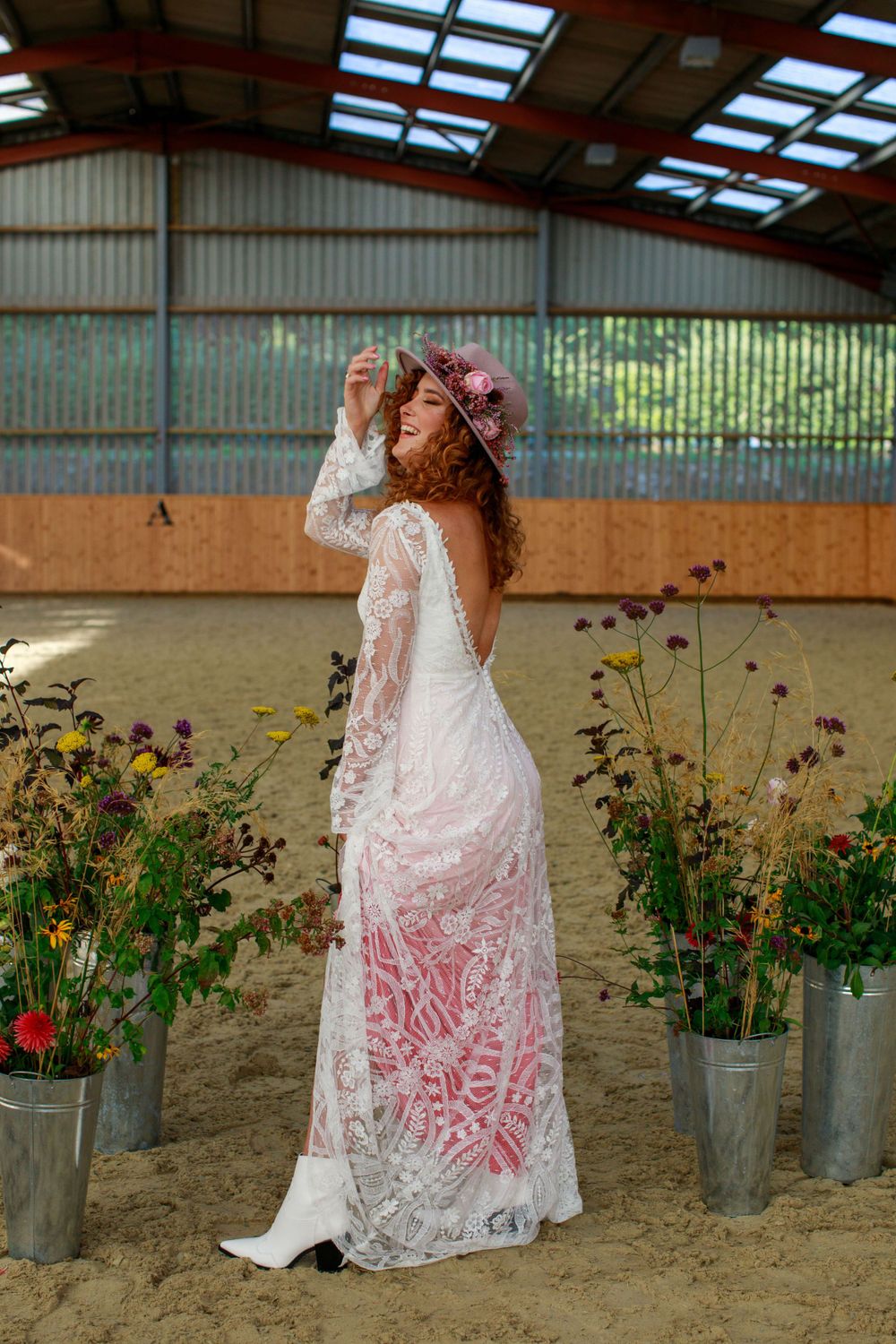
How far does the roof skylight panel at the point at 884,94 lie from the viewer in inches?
558

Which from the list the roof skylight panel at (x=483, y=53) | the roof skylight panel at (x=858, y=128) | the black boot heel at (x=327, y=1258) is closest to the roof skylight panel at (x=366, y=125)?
the roof skylight panel at (x=483, y=53)

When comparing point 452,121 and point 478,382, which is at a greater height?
point 452,121

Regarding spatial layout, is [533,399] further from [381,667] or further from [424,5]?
[381,667]

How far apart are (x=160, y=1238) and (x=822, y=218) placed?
63.7 ft

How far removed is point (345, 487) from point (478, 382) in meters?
0.34

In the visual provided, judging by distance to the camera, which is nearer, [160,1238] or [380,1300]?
[380,1300]

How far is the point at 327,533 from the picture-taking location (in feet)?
9.11

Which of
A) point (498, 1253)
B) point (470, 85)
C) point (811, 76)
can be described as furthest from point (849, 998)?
point (470, 85)

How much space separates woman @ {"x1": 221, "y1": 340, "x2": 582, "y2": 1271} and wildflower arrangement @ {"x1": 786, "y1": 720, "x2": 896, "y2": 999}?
58cm

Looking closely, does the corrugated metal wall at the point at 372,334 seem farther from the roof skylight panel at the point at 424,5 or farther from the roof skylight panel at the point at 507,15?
the roof skylight panel at the point at 507,15

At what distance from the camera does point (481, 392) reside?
8.52 feet

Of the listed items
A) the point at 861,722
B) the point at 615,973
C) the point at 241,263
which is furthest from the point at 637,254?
the point at 615,973

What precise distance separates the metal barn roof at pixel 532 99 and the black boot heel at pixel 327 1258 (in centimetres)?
1221

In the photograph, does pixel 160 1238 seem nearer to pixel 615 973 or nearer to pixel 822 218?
pixel 615 973
